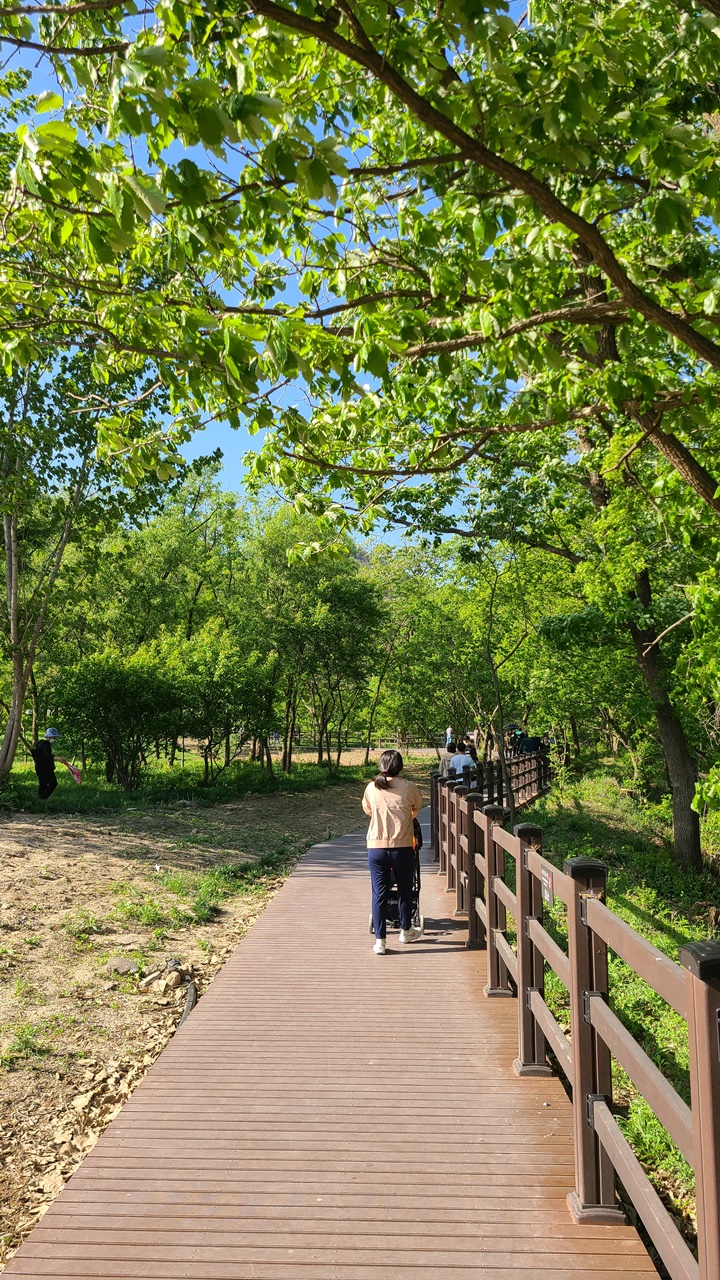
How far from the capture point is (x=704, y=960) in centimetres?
188

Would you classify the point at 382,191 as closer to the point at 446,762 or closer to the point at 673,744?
the point at 446,762

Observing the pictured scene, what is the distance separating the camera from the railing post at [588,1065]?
9.96 feet

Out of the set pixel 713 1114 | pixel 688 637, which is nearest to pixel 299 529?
pixel 688 637

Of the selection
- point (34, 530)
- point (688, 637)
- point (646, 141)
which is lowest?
point (688, 637)

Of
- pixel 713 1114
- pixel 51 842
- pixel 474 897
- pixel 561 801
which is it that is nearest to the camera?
pixel 713 1114

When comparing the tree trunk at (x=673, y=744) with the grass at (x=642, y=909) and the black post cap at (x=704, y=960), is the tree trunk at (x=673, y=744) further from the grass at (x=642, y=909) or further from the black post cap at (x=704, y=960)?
the black post cap at (x=704, y=960)

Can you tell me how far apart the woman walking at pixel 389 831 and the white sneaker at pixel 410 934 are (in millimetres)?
305

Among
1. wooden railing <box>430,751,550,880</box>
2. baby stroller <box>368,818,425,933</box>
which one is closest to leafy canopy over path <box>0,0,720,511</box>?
baby stroller <box>368,818,425,933</box>

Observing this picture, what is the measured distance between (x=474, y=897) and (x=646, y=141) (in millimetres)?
5156

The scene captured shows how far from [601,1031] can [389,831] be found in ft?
12.1

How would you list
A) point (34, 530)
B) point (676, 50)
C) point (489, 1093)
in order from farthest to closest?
point (34, 530) → point (676, 50) → point (489, 1093)

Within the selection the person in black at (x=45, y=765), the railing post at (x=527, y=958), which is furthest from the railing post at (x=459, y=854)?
the person in black at (x=45, y=765)

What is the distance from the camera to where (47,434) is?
538 inches

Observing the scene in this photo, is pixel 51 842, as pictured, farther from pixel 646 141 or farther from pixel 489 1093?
pixel 646 141
